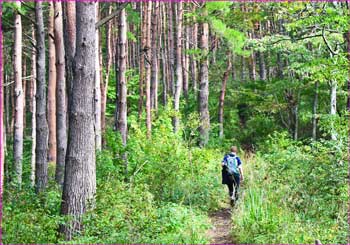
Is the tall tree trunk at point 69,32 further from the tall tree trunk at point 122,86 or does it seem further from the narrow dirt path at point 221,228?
the narrow dirt path at point 221,228

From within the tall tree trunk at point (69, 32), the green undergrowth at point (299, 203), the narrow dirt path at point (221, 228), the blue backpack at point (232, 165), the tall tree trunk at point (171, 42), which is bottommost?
the narrow dirt path at point (221, 228)

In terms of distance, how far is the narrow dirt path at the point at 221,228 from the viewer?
7.58 metres

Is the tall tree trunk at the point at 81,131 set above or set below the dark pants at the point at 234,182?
above

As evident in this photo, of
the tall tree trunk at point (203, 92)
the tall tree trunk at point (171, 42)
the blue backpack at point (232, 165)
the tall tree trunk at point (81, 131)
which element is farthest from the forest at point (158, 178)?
the tall tree trunk at point (171, 42)

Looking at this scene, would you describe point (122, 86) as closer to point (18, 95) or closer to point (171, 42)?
point (18, 95)

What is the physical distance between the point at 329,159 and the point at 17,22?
9.39 meters

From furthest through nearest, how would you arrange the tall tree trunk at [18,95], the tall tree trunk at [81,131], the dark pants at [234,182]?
1. the tall tree trunk at [18,95]
2. the dark pants at [234,182]
3. the tall tree trunk at [81,131]

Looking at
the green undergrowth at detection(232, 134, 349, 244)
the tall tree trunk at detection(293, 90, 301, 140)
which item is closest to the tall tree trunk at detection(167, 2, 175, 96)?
the tall tree trunk at detection(293, 90, 301, 140)

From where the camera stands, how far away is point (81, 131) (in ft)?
24.1

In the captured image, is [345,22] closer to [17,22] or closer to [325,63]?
[325,63]

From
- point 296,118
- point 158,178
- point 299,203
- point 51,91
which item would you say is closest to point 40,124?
point 51,91

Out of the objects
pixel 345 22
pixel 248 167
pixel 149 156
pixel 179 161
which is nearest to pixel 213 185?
pixel 179 161

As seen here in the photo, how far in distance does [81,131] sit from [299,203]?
4.25 m

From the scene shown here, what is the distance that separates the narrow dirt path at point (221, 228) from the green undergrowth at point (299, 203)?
212 millimetres
